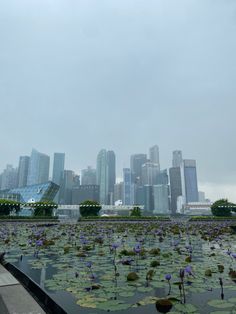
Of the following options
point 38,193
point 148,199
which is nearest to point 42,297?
point 38,193

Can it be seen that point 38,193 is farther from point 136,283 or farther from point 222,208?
point 136,283

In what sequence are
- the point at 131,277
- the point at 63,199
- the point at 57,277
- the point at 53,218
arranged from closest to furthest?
the point at 131,277 → the point at 57,277 → the point at 53,218 → the point at 63,199

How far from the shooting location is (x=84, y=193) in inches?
6255

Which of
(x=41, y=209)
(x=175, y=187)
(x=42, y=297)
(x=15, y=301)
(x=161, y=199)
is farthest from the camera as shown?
(x=175, y=187)

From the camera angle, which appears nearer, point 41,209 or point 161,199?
point 41,209

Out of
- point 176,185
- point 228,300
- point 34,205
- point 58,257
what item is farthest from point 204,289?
point 176,185

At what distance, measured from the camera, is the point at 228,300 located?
3.46m

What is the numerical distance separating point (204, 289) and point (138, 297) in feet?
3.53

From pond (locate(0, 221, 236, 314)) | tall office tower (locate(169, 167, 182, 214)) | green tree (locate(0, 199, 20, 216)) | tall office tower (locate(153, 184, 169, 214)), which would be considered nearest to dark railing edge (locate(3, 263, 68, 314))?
pond (locate(0, 221, 236, 314))

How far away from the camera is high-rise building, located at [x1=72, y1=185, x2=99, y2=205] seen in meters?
156

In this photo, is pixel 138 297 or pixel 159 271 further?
pixel 159 271

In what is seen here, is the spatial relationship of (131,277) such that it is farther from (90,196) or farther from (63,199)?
(63,199)

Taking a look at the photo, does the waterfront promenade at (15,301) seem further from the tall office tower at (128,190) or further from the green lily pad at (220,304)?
the tall office tower at (128,190)

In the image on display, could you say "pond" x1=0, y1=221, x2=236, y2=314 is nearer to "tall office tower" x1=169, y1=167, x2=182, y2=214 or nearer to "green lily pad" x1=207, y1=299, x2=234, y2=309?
"green lily pad" x1=207, y1=299, x2=234, y2=309
